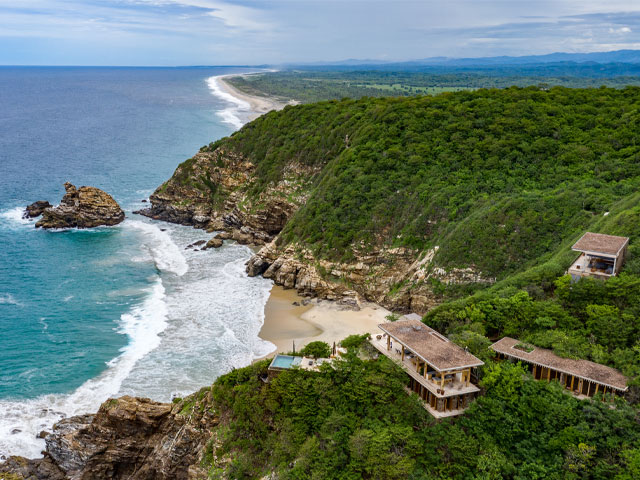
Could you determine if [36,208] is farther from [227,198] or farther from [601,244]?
[601,244]

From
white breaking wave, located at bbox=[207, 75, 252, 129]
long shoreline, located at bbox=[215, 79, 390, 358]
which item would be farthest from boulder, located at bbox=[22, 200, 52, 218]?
white breaking wave, located at bbox=[207, 75, 252, 129]

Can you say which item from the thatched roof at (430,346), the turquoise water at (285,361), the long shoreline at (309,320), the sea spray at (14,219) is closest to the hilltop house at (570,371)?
the thatched roof at (430,346)

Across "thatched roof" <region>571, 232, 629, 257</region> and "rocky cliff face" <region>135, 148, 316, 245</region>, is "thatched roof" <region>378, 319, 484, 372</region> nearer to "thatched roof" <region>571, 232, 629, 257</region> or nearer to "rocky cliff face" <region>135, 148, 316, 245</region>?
"thatched roof" <region>571, 232, 629, 257</region>

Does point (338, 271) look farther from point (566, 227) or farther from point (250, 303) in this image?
point (566, 227)

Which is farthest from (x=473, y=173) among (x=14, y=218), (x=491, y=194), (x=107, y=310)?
(x=14, y=218)

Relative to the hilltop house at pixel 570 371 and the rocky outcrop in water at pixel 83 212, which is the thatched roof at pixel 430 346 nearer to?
the hilltop house at pixel 570 371
